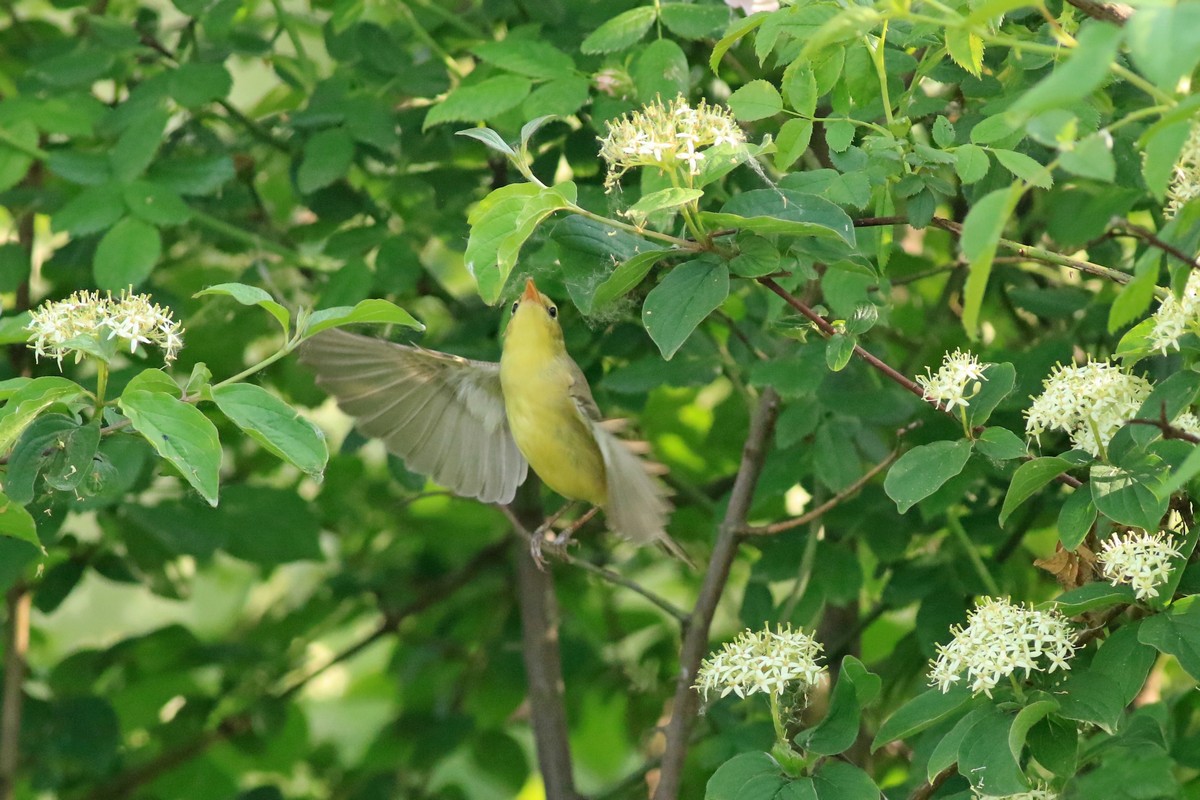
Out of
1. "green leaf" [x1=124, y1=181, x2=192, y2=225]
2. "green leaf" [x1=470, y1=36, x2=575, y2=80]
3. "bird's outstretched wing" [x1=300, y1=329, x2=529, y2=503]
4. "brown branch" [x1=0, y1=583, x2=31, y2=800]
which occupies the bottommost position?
"brown branch" [x1=0, y1=583, x2=31, y2=800]

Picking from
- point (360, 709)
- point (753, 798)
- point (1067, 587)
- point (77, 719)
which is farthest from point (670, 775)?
point (360, 709)

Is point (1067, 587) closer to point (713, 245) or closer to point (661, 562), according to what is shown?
point (713, 245)

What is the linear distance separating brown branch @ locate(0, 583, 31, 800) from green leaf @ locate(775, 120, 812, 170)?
2.33 m

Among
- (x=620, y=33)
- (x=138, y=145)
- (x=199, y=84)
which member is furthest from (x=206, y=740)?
(x=620, y=33)

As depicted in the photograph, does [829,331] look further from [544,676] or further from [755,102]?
[544,676]

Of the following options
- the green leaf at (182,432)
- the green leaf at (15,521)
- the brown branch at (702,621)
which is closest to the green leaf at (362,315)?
the green leaf at (182,432)

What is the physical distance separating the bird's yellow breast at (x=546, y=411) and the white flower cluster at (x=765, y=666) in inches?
29.5

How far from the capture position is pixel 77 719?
340 centimetres

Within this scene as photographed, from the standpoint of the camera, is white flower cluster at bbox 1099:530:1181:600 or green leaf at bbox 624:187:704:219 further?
white flower cluster at bbox 1099:530:1181:600

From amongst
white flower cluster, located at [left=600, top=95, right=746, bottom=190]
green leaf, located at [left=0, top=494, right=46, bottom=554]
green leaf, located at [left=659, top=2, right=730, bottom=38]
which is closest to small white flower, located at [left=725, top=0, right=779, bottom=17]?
green leaf, located at [left=659, top=2, right=730, bottom=38]

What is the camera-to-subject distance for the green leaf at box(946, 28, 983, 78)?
1.78 metres

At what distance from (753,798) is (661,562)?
2255 mm

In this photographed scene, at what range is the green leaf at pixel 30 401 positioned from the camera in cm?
173

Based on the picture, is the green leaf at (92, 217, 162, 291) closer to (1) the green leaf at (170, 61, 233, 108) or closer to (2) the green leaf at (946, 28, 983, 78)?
(1) the green leaf at (170, 61, 233, 108)
